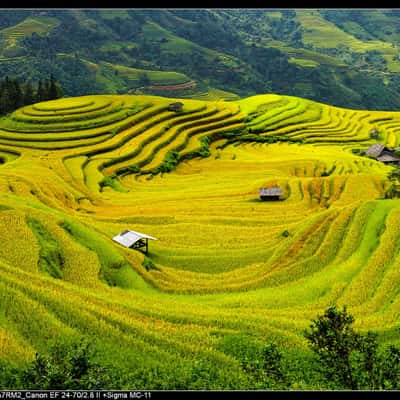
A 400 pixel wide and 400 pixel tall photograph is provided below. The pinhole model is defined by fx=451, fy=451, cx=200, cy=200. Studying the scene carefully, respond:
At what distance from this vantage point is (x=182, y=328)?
10.3m

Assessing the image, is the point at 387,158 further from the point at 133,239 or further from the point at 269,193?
the point at 133,239

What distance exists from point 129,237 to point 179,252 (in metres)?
2.39

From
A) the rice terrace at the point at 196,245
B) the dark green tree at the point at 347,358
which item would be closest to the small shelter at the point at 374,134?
the rice terrace at the point at 196,245

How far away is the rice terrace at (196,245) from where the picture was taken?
8.52 meters

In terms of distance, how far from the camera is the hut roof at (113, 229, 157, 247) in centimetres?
1845

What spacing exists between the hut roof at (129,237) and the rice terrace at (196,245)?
3.4 inches

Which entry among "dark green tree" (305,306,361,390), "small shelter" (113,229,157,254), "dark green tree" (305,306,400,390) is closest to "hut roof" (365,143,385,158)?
"small shelter" (113,229,157,254)

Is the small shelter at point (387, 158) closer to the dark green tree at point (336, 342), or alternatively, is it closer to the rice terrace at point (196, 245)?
the rice terrace at point (196, 245)

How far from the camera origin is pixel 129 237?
1902 cm

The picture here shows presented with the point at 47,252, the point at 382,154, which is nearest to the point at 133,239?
the point at 47,252

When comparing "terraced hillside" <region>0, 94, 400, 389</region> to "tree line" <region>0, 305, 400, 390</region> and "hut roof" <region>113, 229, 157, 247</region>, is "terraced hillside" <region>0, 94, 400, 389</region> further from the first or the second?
"hut roof" <region>113, 229, 157, 247</region>

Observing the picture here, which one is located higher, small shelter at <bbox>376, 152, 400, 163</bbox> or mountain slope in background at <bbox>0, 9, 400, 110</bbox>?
small shelter at <bbox>376, 152, 400, 163</bbox>

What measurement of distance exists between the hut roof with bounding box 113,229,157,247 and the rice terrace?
9cm

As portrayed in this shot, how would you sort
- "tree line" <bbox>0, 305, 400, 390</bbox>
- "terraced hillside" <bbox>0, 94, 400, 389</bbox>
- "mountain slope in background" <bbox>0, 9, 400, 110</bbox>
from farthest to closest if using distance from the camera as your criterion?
1. "mountain slope in background" <bbox>0, 9, 400, 110</bbox>
2. "terraced hillside" <bbox>0, 94, 400, 389</bbox>
3. "tree line" <bbox>0, 305, 400, 390</bbox>
